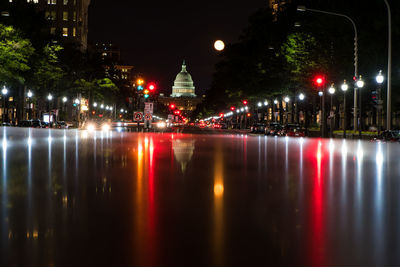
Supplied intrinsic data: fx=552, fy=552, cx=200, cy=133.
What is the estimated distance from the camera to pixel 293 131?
5947 cm

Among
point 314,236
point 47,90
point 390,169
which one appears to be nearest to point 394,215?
point 314,236

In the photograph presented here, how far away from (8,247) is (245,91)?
7884cm

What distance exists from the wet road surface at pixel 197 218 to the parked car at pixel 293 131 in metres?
44.5

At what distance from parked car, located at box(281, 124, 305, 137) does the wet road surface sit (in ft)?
146

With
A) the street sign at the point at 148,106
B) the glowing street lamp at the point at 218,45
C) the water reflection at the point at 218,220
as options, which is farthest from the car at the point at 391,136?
the water reflection at the point at 218,220

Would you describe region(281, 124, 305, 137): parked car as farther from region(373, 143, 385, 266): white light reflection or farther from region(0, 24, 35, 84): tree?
region(373, 143, 385, 266): white light reflection

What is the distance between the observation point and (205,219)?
7641mm

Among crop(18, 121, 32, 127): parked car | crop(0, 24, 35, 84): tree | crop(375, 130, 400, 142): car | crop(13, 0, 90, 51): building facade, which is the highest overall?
crop(13, 0, 90, 51): building facade

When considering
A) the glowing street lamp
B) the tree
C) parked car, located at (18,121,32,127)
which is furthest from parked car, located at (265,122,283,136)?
the glowing street lamp

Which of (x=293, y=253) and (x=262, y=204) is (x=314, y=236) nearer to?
(x=293, y=253)

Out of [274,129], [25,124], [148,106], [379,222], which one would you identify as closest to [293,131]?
[274,129]

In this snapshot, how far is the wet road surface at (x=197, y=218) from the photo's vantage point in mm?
5750

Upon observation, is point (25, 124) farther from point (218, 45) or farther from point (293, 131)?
point (218, 45)

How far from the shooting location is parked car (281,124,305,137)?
58.1 m
